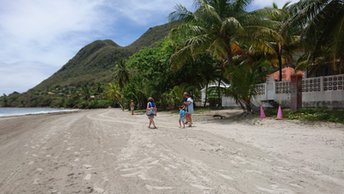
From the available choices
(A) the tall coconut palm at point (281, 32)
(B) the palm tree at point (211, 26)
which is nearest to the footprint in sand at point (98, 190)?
(A) the tall coconut palm at point (281, 32)

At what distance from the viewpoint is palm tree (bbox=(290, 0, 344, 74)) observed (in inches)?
661

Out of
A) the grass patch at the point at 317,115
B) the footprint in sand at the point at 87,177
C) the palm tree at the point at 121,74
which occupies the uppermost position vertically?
the palm tree at the point at 121,74

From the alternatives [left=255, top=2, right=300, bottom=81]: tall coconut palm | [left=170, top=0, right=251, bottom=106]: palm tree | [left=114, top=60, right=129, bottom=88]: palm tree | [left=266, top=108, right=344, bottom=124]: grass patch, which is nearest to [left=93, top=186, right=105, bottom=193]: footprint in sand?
[left=266, top=108, right=344, bottom=124]: grass patch

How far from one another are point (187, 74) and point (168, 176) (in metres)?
31.8

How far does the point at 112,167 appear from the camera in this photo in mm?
8070

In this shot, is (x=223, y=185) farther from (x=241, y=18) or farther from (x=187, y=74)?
(x=187, y=74)

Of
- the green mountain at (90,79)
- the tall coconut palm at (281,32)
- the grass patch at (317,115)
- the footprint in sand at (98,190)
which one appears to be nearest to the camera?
the footprint in sand at (98,190)

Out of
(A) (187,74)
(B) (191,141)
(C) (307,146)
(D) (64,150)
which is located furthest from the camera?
(A) (187,74)

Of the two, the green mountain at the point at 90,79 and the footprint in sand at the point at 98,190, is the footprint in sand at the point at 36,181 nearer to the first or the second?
the footprint in sand at the point at 98,190

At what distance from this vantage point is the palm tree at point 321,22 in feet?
55.1

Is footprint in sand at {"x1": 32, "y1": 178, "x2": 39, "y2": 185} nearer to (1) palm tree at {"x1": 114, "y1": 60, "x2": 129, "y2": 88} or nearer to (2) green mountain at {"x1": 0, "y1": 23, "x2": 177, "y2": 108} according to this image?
(1) palm tree at {"x1": 114, "y1": 60, "x2": 129, "y2": 88}

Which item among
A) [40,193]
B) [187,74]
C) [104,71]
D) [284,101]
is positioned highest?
[104,71]

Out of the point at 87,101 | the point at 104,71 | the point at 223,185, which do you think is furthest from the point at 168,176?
the point at 104,71

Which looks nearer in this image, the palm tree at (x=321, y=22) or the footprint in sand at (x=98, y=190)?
the footprint in sand at (x=98, y=190)
